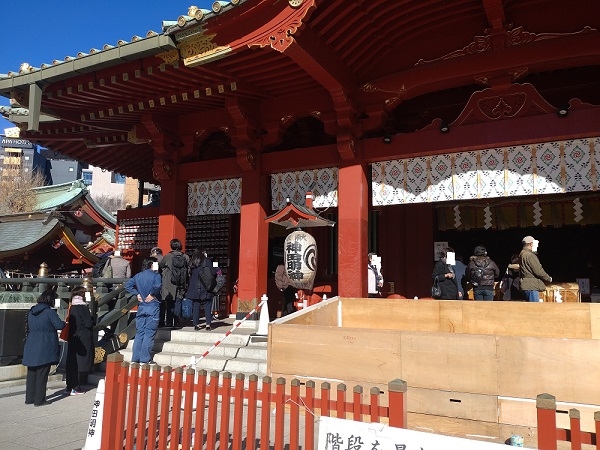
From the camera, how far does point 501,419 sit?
436cm

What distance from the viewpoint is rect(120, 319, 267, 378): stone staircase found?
7.05 meters

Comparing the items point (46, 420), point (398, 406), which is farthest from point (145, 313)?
point (398, 406)

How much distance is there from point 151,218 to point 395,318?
7.70m

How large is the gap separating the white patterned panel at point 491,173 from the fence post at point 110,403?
6286 mm

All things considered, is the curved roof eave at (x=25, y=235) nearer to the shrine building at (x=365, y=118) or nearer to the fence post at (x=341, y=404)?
the shrine building at (x=365, y=118)

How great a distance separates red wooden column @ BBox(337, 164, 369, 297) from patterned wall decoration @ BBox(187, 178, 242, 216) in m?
2.58

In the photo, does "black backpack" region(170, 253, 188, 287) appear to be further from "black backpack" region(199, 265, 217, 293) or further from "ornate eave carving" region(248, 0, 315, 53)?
"ornate eave carving" region(248, 0, 315, 53)

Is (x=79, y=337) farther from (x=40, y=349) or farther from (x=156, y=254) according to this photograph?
(x=156, y=254)

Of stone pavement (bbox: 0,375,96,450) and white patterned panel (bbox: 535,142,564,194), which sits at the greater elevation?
white patterned panel (bbox: 535,142,564,194)

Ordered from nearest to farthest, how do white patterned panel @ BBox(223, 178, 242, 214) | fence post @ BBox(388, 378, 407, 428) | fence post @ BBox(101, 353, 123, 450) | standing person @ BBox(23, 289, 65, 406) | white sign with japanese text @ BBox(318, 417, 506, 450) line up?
white sign with japanese text @ BBox(318, 417, 506, 450) < fence post @ BBox(388, 378, 407, 428) < fence post @ BBox(101, 353, 123, 450) < standing person @ BBox(23, 289, 65, 406) < white patterned panel @ BBox(223, 178, 242, 214)

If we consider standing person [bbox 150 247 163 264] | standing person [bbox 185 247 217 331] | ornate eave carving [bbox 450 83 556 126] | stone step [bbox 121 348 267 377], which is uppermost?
ornate eave carving [bbox 450 83 556 126]

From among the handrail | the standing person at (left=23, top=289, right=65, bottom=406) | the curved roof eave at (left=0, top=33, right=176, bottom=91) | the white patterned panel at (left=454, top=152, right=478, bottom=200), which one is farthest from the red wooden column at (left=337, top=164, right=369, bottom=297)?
the standing person at (left=23, top=289, right=65, bottom=406)

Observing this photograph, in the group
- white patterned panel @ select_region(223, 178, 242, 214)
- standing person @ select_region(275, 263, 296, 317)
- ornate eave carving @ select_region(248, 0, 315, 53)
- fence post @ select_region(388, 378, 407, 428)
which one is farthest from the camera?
white patterned panel @ select_region(223, 178, 242, 214)

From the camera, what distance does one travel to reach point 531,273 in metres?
8.05
